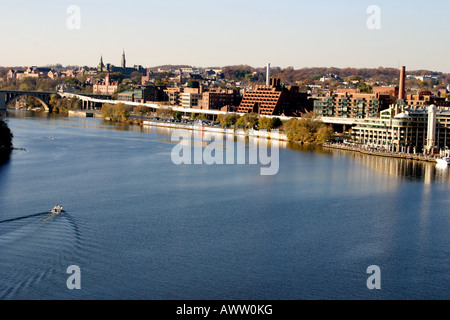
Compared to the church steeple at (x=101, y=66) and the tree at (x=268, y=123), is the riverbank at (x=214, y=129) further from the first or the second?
the church steeple at (x=101, y=66)

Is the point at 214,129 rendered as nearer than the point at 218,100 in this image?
Yes

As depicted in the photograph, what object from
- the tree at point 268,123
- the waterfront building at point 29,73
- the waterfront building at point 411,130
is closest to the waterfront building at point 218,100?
the tree at point 268,123

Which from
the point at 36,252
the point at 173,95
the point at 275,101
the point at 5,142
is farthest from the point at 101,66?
the point at 36,252

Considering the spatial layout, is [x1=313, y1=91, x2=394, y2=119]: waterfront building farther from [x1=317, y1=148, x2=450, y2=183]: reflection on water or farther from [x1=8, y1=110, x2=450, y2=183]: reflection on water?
[x1=317, y1=148, x2=450, y2=183]: reflection on water

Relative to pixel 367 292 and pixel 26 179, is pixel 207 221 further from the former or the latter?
pixel 26 179

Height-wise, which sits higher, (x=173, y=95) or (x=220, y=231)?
(x=173, y=95)

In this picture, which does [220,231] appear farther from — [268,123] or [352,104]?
[352,104]

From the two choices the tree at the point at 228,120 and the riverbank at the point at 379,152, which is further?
the tree at the point at 228,120
